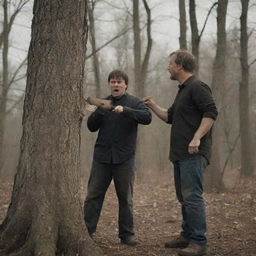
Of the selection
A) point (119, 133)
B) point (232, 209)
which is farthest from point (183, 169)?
point (232, 209)

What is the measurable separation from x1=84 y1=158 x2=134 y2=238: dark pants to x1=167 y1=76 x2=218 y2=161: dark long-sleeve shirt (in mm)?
691

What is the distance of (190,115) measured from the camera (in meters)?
4.66

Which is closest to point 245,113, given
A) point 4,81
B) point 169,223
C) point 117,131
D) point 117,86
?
point 169,223

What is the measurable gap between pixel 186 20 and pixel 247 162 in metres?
6.30

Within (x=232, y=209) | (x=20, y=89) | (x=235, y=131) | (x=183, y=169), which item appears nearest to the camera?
(x=183, y=169)

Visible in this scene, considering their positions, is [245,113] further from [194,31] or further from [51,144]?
[51,144]

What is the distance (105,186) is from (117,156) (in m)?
0.46

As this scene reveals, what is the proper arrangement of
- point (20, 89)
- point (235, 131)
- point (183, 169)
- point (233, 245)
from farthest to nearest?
point (235, 131), point (20, 89), point (233, 245), point (183, 169)

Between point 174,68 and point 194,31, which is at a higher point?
point 194,31

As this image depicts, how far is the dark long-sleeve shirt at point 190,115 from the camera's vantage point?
4500 millimetres

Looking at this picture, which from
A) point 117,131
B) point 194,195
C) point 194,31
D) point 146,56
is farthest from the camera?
point 146,56

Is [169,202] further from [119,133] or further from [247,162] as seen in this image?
[247,162]

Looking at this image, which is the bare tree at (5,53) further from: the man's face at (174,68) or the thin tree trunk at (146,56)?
the man's face at (174,68)

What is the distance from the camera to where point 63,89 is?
4.17 m
